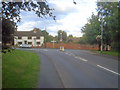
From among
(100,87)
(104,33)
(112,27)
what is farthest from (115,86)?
(104,33)

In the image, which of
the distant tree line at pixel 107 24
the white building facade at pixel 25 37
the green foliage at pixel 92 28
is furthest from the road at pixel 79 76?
the green foliage at pixel 92 28

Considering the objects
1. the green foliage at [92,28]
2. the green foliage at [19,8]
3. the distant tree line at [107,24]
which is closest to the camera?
the green foliage at [19,8]

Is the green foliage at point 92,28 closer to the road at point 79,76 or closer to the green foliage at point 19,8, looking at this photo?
the road at point 79,76

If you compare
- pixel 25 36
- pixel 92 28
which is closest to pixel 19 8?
pixel 25 36

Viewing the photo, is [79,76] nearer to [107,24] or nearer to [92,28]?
Answer: [107,24]

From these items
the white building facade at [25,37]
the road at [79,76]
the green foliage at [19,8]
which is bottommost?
the road at [79,76]

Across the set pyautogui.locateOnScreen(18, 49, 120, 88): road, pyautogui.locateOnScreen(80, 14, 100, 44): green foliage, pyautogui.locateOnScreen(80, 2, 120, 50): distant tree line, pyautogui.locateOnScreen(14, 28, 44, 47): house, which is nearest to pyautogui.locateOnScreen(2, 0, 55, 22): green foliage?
pyautogui.locateOnScreen(14, 28, 44, 47): house

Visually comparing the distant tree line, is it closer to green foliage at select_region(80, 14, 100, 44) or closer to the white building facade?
green foliage at select_region(80, 14, 100, 44)

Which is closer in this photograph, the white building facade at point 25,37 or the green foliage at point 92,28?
the white building facade at point 25,37

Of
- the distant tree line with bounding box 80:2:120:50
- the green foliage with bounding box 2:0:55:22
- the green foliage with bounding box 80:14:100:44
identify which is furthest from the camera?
the green foliage with bounding box 80:14:100:44

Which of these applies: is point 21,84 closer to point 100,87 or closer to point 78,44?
point 100,87

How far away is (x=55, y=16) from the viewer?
528 cm

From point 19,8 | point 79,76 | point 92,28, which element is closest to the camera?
point 19,8

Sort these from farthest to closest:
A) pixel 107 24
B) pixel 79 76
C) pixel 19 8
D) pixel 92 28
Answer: pixel 92 28, pixel 107 24, pixel 79 76, pixel 19 8
